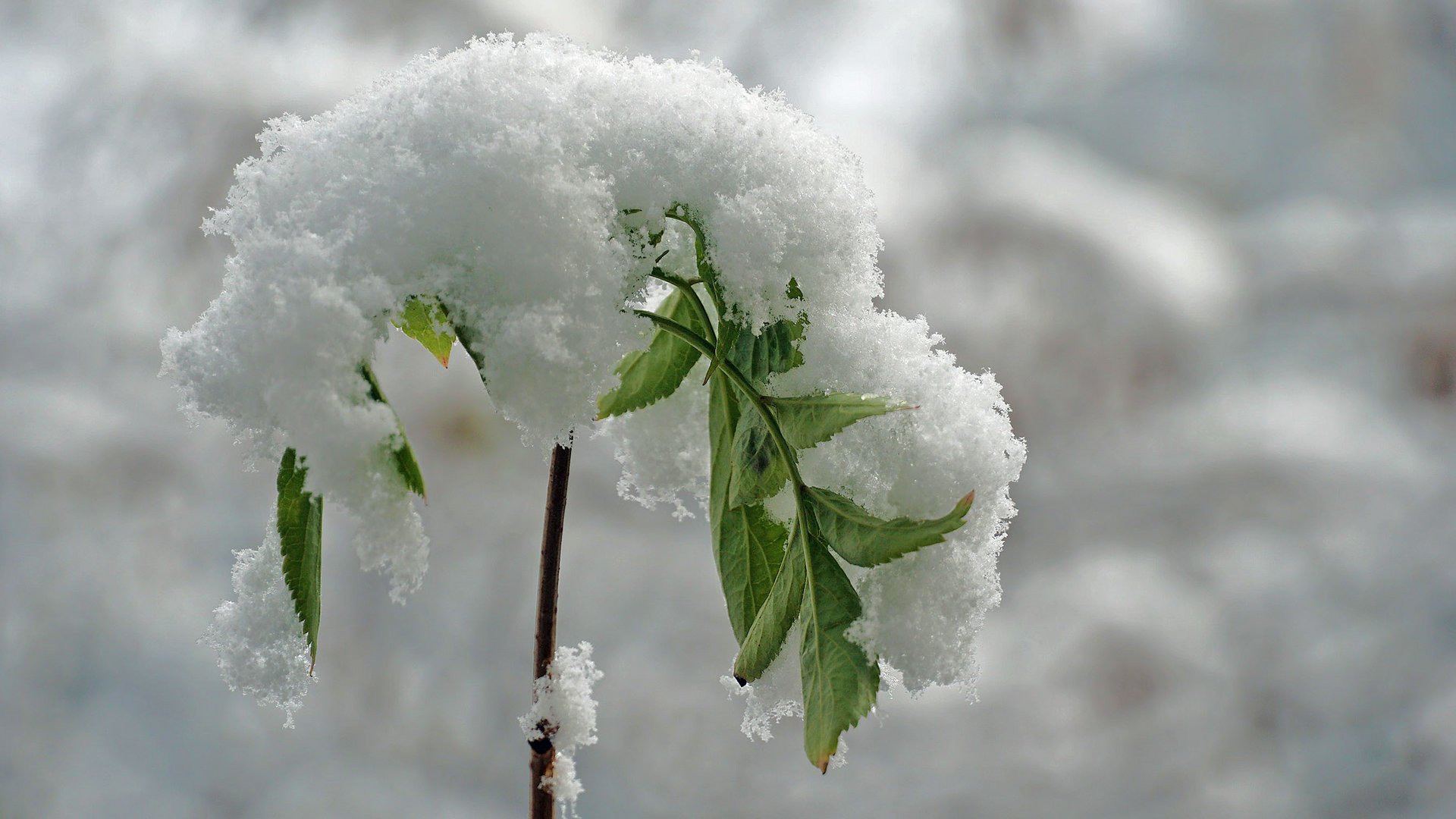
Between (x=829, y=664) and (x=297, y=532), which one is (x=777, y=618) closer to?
(x=829, y=664)

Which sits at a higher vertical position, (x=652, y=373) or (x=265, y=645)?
(x=652, y=373)

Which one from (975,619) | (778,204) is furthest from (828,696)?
(778,204)

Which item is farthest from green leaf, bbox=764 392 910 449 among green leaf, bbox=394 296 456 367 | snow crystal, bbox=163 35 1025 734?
green leaf, bbox=394 296 456 367

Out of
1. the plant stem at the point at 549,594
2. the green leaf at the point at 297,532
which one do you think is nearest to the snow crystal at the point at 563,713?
the plant stem at the point at 549,594

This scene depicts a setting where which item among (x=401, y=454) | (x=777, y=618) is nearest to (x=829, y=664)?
(x=777, y=618)

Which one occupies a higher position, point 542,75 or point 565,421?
point 542,75

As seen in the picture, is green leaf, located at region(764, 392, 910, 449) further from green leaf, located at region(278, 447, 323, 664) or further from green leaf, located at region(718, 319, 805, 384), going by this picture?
green leaf, located at region(278, 447, 323, 664)

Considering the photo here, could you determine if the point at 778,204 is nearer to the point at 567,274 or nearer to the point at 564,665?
the point at 567,274
